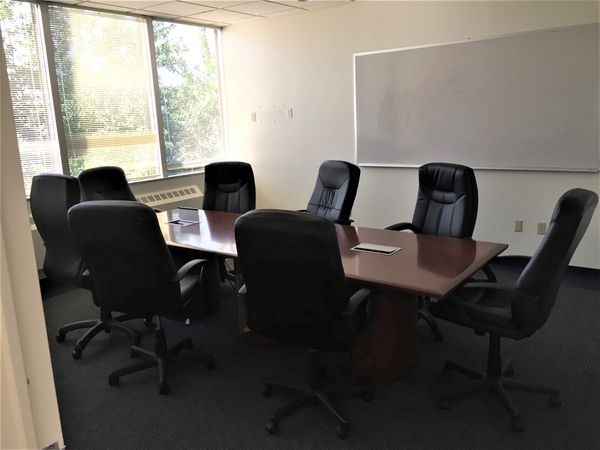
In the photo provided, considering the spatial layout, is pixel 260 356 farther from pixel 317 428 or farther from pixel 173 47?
pixel 173 47

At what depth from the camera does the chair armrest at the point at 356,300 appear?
219 cm

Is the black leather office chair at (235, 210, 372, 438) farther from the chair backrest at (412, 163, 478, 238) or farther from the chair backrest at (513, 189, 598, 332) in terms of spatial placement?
the chair backrest at (412, 163, 478, 238)

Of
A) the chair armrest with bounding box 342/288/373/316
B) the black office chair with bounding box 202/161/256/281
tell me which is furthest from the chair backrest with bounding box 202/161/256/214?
the chair armrest with bounding box 342/288/373/316

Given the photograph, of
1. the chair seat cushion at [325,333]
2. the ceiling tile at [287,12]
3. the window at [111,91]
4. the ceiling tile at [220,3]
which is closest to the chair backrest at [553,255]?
the chair seat cushion at [325,333]

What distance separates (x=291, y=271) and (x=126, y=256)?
3.18 ft

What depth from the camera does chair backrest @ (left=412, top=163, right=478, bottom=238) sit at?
3381 mm

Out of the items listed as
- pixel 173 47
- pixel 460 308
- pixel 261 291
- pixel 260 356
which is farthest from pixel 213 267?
pixel 173 47

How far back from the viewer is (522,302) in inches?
89.6

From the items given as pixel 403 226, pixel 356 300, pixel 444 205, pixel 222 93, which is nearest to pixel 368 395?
pixel 356 300

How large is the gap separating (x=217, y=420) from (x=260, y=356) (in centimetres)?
68

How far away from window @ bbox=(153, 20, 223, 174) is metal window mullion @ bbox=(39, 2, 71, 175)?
123cm

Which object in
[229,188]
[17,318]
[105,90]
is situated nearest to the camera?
[17,318]

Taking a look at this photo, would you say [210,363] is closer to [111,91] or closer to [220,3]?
[111,91]

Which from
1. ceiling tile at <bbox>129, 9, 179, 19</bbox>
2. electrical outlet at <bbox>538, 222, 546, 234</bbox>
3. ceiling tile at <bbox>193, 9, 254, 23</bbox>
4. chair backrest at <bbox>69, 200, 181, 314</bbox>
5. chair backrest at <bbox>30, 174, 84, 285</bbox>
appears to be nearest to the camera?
chair backrest at <bbox>69, 200, 181, 314</bbox>
